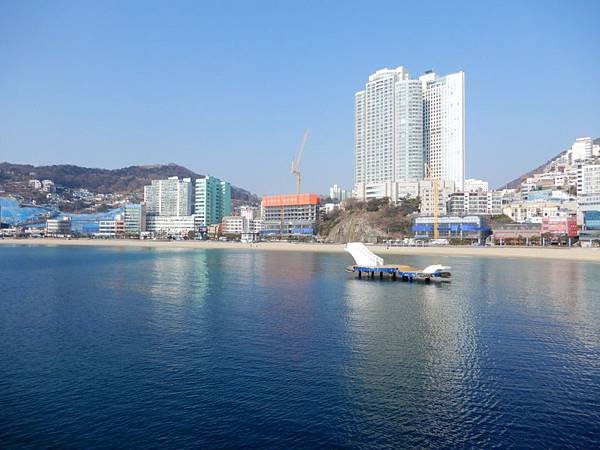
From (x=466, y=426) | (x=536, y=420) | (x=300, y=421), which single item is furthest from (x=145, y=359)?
(x=536, y=420)

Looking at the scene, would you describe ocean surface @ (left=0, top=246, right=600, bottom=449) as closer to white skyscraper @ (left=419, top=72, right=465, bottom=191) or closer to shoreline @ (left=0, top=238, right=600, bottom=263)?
shoreline @ (left=0, top=238, right=600, bottom=263)

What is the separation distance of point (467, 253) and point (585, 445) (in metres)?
98.8

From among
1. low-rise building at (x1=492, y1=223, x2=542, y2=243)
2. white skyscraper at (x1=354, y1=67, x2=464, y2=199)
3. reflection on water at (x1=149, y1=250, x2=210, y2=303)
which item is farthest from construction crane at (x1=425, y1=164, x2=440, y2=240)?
reflection on water at (x1=149, y1=250, x2=210, y2=303)

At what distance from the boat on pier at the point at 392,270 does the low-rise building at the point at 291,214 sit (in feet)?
352

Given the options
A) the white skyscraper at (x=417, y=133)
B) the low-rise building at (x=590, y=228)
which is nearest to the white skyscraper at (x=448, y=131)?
the white skyscraper at (x=417, y=133)

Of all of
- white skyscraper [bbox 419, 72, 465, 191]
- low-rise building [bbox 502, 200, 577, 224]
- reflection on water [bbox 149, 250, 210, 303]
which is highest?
white skyscraper [bbox 419, 72, 465, 191]

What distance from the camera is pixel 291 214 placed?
191 meters

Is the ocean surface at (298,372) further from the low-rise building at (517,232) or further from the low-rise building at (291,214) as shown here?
the low-rise building at (291,214)

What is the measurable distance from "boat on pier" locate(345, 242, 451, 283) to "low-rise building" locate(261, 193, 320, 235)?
352ft

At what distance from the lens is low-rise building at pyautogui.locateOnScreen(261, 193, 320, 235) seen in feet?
599

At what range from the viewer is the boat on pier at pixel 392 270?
2372 inches

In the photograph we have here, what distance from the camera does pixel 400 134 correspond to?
19350cm

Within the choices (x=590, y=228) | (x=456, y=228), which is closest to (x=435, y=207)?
(x=456, y=228)

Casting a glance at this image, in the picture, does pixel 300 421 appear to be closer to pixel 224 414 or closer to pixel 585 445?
pixel 224 414
